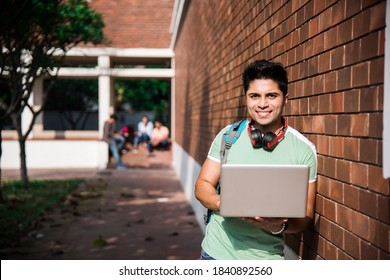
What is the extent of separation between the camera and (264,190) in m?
2.43

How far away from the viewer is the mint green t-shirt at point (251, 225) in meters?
2.72

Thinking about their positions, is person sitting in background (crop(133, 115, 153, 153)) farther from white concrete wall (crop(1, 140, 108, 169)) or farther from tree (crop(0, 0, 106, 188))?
tree (crop(0, 0, 106, 188))

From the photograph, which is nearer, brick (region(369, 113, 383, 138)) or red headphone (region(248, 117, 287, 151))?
brick (region(369, 113, 383, 138))

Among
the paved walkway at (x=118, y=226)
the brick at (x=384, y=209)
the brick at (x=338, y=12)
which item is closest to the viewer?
the brick at (x=384, y=209)

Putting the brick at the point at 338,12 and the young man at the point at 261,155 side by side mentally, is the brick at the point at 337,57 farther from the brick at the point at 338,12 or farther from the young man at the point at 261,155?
the young man at the point at 261,155

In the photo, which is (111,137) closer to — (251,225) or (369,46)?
(251,225)

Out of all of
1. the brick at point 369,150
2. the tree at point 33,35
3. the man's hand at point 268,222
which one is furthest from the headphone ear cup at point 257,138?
the tree at point 33,35

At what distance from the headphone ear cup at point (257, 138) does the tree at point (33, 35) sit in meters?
4.59

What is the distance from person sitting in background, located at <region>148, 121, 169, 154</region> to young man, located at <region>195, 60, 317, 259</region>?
19.2 metres

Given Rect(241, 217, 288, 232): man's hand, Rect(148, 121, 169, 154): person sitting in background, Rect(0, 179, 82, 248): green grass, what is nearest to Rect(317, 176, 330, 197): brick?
Rect(241, 217, 288, 232): man's hand

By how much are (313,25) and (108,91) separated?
Answer: 57.8 feet

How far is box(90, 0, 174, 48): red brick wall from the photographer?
21.5m
